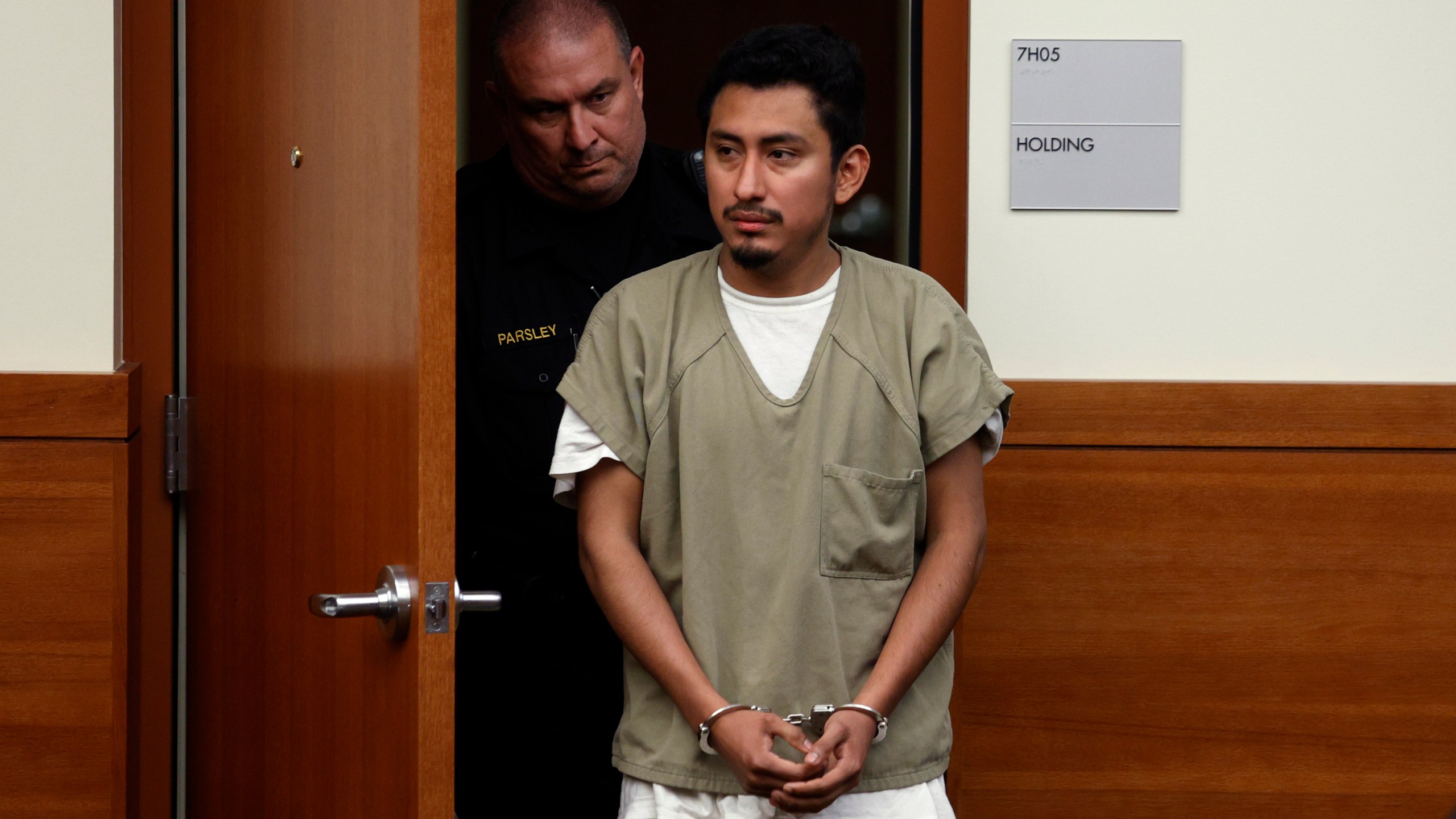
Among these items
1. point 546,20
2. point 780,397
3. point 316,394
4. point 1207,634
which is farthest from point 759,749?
point 546,20

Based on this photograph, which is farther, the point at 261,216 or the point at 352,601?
the point at 261,216

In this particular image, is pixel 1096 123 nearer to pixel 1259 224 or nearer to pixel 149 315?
pixel 1259 224

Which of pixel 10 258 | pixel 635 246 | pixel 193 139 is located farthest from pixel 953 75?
pixel 10 258

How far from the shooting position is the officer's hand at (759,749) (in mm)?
1274

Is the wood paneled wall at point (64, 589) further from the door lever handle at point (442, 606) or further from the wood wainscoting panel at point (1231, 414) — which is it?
the wood wainscoting panel at point (1231, 414)

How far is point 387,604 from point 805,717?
0.43 metres

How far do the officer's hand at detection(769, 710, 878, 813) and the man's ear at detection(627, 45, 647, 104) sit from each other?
1011 mm

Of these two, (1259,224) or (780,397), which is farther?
(1259,224)

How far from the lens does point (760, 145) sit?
141 cm

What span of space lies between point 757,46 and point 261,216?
2.38ft

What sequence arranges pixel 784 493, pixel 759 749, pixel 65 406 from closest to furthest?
1. pixel 759 749
2. pixel 784 493
3. pixel 65 406

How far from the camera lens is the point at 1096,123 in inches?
75.9

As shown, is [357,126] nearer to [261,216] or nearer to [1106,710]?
[261,216]

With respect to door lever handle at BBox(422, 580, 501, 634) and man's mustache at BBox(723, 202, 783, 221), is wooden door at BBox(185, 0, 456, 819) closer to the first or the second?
door lever handle at BBox(422, 580, 501, 634)
